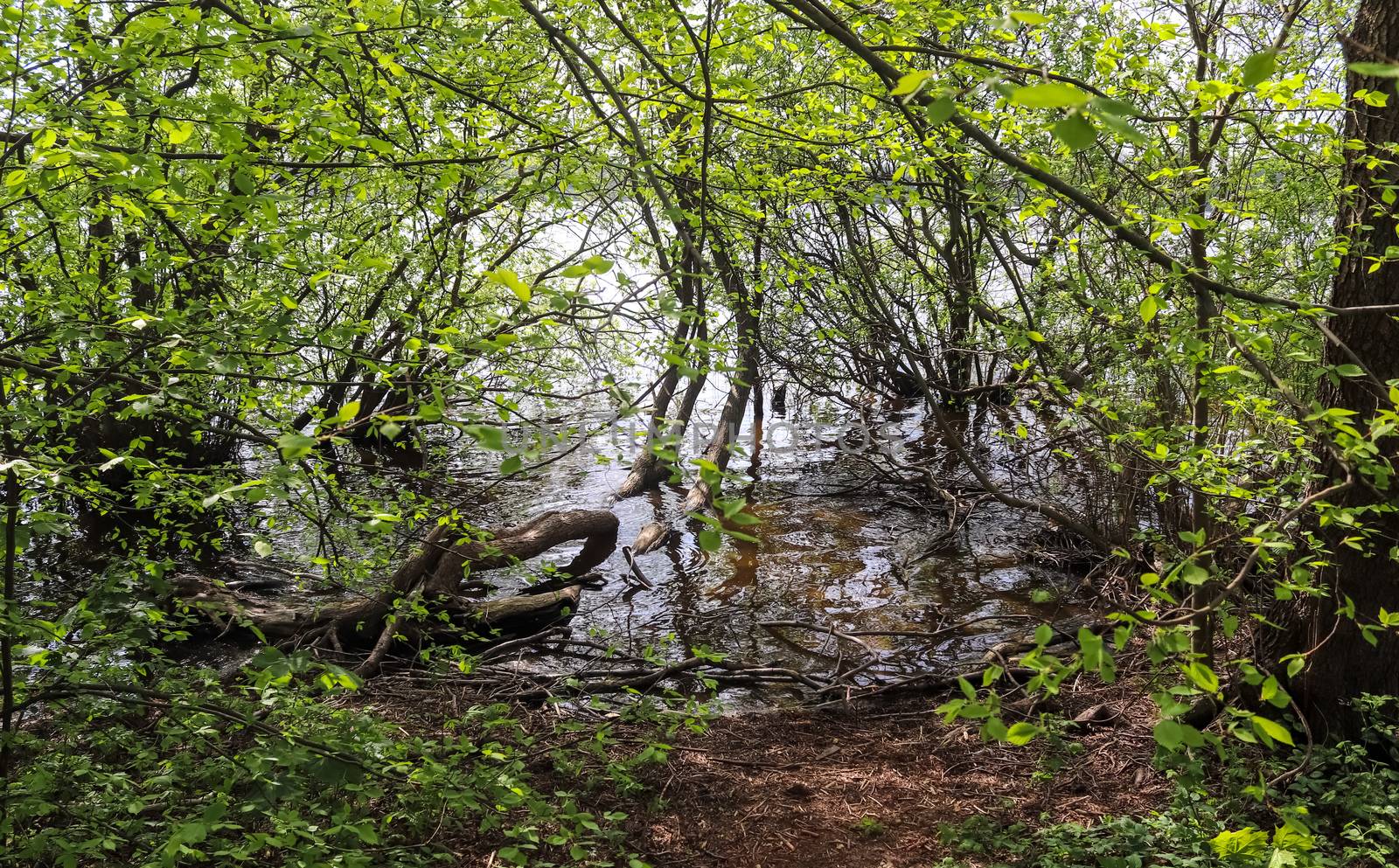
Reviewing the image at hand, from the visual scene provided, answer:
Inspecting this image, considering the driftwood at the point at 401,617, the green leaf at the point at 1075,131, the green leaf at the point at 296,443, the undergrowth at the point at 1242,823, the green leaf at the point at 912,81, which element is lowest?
the undergrowth at the point at 1242,823

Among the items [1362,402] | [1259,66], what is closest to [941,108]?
[1259,66]

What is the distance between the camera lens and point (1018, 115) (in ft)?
18.3

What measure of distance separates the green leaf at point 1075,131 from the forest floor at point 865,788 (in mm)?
3276

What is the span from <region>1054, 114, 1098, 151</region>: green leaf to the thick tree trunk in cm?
327

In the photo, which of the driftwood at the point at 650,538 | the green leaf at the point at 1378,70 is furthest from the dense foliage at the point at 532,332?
the driftwood at the point at 650,538

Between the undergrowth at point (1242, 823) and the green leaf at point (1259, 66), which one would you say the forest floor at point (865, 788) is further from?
the green leaf at point (1259, 66)

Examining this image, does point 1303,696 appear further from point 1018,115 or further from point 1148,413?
point 1018,115

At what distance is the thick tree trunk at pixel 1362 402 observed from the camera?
3762mm

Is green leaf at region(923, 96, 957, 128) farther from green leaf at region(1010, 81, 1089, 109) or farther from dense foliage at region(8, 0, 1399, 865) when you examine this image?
green leaf at region(1010, 81, 1089, 109)

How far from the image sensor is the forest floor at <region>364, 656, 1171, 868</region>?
3836mm

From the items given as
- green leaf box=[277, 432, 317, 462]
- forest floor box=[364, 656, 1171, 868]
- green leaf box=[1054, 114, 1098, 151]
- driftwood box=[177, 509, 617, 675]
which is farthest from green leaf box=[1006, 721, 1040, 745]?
driftwood box=[177, 509, 617, 675]

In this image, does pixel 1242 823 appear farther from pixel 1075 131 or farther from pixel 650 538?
pixel 650 538

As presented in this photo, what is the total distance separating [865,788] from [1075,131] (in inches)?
153

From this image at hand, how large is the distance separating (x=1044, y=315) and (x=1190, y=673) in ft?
20.0
